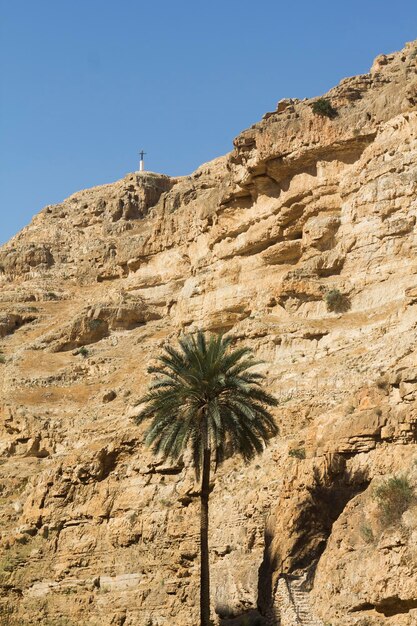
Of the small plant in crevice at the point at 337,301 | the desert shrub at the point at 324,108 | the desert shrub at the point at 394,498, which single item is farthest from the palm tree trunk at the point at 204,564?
the desert shrub at the point at 324,108

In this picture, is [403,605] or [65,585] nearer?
[403,605]

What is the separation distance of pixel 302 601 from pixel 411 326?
37.1ft

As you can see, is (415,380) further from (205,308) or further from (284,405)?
(205,308)

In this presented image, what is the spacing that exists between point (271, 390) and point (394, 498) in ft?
38.5

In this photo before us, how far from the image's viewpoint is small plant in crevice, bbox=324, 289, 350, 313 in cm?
3853

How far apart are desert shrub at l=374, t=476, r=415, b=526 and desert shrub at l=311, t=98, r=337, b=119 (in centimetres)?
2361

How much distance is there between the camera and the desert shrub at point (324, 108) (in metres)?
44.2

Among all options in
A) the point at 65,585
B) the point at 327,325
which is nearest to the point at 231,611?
the point at 65,585

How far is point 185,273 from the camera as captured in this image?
184ft

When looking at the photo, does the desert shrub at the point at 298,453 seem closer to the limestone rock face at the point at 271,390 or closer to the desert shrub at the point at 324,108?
the limestone rock face at the point at 271,390

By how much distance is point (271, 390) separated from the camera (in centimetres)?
3500

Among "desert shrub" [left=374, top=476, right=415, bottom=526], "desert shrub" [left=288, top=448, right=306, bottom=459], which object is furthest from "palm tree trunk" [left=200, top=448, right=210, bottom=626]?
"desert shrub" [left=374, top=476, right=415, bottom=526]

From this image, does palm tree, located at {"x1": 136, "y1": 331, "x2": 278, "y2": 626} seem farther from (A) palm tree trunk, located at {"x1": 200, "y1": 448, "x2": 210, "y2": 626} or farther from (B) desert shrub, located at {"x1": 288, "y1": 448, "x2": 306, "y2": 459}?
(B) desert shrub, located at {"x1": 288, "y1": 448, "x2": 306, "y2": 459}

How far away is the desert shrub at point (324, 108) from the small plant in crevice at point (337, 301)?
9506 mm
